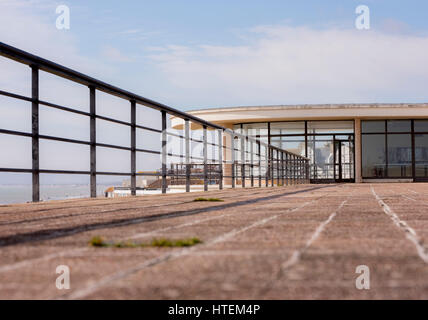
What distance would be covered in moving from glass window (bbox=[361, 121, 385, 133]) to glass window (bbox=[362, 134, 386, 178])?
246 millimetres

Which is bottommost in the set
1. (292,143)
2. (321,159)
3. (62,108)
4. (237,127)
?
(321,159)

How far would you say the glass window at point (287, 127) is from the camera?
1005 inches

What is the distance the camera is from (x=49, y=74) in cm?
465

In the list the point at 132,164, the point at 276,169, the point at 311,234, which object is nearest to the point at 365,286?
the point at 311,234

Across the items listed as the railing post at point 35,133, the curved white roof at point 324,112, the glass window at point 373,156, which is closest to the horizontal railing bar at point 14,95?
the railing post at point 35,133

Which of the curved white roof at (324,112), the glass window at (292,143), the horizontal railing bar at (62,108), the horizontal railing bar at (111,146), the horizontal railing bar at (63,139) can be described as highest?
the curved white roof at (324,112)

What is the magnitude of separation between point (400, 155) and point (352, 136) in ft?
7.75

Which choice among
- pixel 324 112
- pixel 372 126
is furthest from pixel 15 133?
pixel 372 126

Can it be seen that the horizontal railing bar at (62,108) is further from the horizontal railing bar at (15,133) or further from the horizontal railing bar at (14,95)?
the horizontal railing bar at (15,133)

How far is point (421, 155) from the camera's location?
2458 centimetres

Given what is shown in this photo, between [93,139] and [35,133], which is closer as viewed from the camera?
[35,133]

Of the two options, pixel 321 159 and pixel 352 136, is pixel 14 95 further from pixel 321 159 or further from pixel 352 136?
pixel 352 136

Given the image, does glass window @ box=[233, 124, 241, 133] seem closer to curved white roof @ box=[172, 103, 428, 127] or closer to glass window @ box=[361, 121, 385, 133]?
curved white roof @ box=[172, 103, 428, 127]

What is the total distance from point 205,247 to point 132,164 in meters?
4.70
